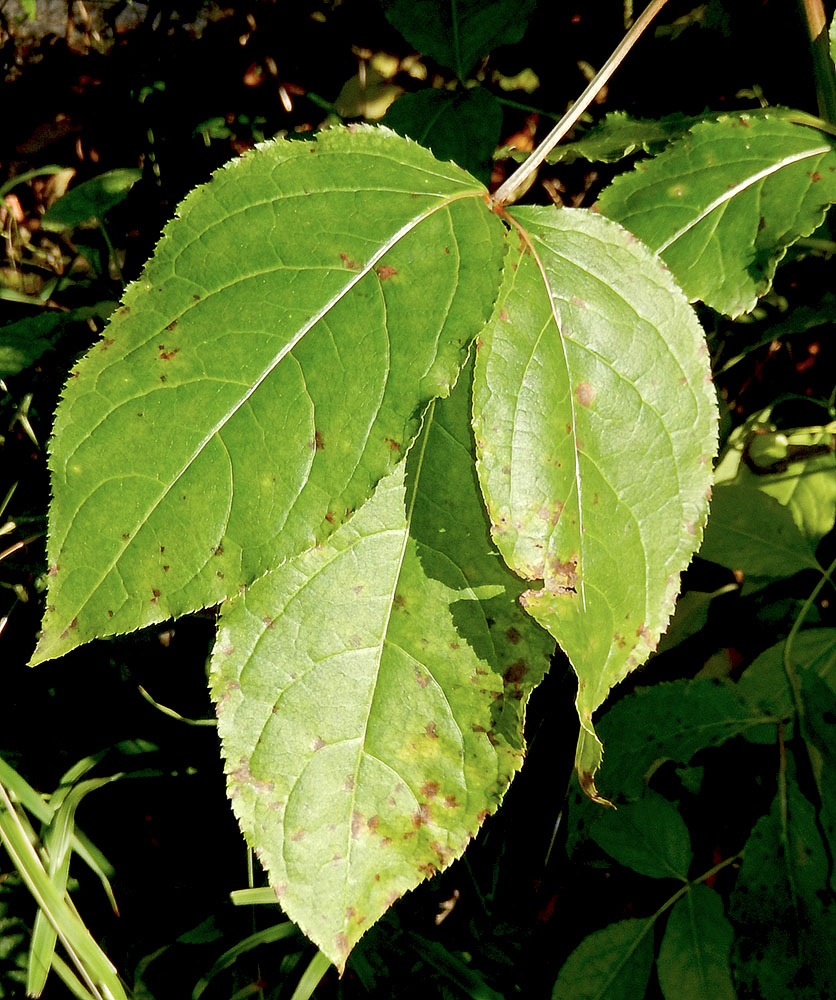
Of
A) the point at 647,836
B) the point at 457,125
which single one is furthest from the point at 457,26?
the point at 647,836

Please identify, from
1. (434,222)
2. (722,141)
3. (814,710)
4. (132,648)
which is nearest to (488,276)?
(434,222)

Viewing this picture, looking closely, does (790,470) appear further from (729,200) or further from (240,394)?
(240,394)

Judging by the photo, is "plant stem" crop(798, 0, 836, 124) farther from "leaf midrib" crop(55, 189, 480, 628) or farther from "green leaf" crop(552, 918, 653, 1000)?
"green leaf" crop(552, 918, 653, 1000)

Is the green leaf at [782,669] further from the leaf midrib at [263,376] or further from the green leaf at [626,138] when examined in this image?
the leaf midrib at [263,376]

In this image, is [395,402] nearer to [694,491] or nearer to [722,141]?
[694,491]

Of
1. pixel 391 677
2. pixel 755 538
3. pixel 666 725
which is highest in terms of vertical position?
pixel 391 677

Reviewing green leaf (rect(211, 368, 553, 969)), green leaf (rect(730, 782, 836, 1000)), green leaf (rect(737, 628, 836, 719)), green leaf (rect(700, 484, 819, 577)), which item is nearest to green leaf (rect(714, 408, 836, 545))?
green leaf (rect(700, 484, 819, 577))

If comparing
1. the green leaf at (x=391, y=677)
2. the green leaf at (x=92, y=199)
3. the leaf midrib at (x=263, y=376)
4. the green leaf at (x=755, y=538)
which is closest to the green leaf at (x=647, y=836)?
the green leaf at (x=755, y=538)
